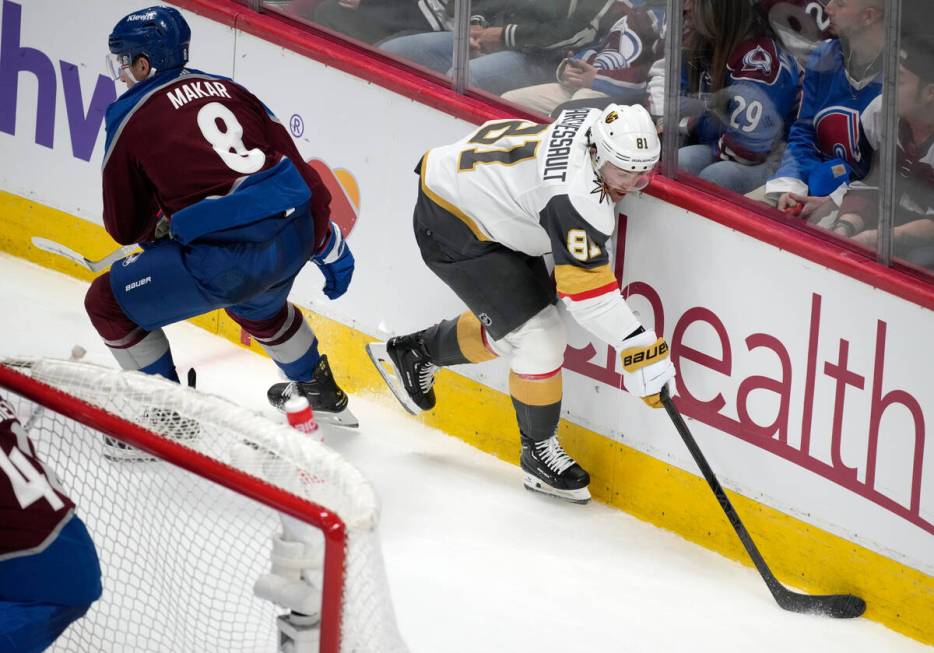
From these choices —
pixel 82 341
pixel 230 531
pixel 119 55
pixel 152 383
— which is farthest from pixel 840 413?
pixel 82 341

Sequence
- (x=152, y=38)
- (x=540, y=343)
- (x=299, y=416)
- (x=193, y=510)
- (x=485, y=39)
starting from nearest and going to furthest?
(x=299, y=416) < (x=193, y=510) < (x=152, y=38) < (x=540, y=343) < (x=485, y=39)

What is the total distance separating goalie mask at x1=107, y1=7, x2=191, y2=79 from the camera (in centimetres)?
363

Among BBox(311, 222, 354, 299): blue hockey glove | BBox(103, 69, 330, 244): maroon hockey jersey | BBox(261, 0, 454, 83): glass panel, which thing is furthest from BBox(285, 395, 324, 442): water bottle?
BBox(261, 0, 454, 83): glass panel

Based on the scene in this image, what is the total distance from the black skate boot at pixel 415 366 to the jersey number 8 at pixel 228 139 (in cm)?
74

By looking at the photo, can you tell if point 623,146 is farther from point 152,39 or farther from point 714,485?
point 152,39

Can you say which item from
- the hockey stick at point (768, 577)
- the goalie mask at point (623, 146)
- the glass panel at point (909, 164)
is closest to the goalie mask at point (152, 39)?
the goalie mask at point (623, 146)

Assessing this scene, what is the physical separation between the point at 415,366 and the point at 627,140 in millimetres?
1023

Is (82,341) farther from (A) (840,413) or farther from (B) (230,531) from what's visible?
(A) (840,413)

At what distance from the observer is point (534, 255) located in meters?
3.79

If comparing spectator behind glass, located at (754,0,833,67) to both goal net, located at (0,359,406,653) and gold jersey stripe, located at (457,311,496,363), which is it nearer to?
gold jersey stripe, located at (457,311,496,363)

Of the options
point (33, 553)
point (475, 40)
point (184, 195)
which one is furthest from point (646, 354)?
point (33, 553)

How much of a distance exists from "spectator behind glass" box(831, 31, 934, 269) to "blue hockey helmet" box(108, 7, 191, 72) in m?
1.65

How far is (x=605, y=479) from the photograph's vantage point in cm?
397

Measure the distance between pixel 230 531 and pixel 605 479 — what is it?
46.7 inches
